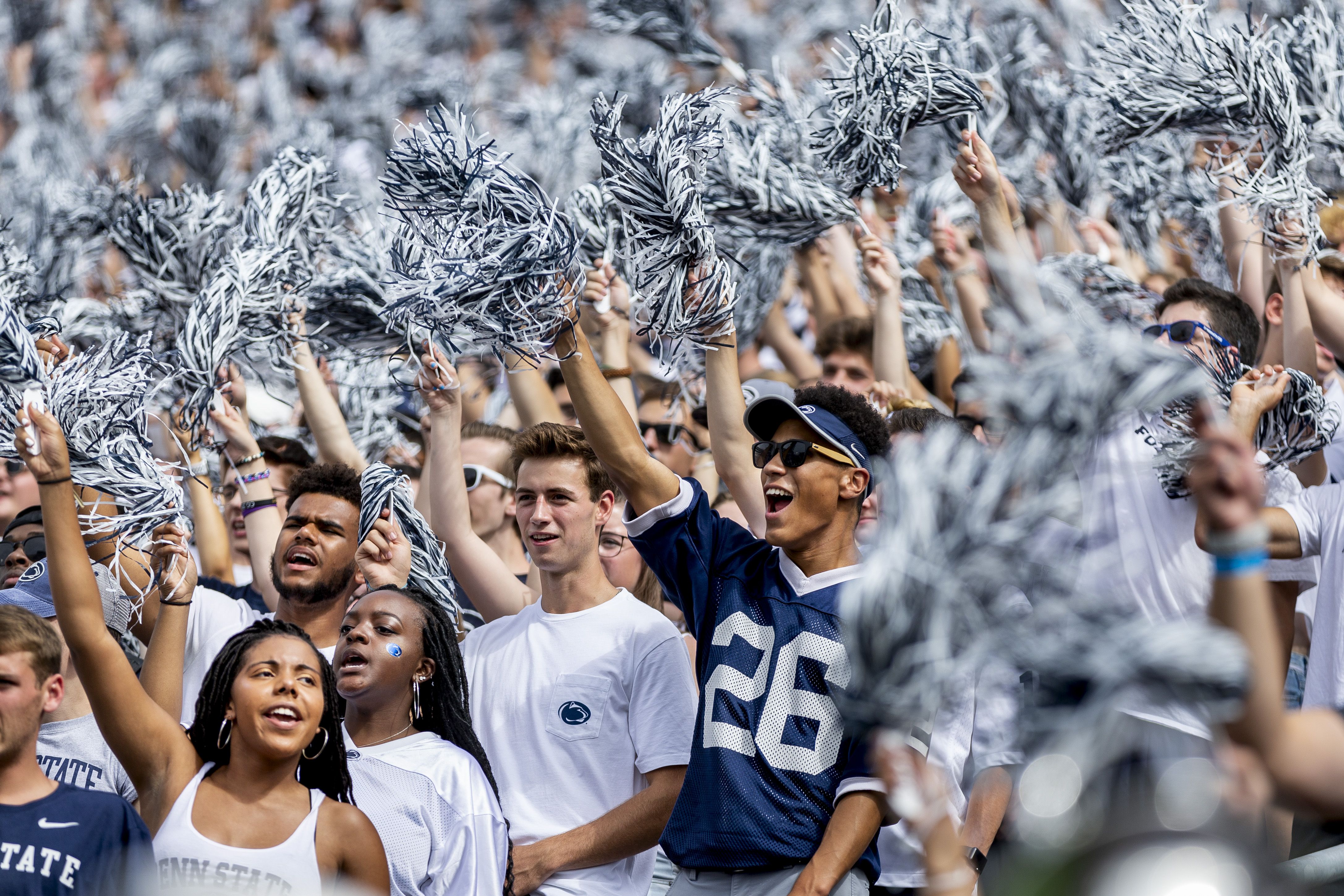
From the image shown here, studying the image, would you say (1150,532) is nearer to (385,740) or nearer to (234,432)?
(385,740)

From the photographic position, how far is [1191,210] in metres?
5.69

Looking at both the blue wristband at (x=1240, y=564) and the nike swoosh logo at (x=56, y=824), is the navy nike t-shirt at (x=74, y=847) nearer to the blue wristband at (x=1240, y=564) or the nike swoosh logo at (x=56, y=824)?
the nike swoosh logo at (x=56, y=824)

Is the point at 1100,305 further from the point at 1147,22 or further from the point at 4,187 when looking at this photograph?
the point at 4,187

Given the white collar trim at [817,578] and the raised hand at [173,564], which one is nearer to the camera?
the white collar trim at [817,578]

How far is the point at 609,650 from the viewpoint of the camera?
392 cm

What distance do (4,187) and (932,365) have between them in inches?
279

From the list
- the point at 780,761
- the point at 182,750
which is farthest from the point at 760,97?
the point at 182,750

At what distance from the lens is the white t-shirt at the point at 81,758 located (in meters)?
3.61

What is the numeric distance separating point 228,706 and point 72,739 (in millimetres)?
637

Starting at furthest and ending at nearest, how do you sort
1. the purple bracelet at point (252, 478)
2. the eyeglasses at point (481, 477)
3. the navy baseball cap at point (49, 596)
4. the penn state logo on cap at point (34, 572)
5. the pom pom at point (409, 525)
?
1. the eyeglasses at point (481, 477)
2. the purple bracelet at point (252, 478)
3. the pom pom at point (409, 525)
4. the penn state logo on cap at point (34, 572)
5. the navy baseball cap at point (49, 596)

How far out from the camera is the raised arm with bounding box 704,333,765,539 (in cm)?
393

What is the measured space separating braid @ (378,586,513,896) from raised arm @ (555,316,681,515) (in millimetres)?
738

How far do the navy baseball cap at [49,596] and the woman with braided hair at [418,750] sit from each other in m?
Answer: 0.62

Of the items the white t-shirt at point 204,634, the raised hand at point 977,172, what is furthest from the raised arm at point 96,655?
the raised hand at point 977,172
